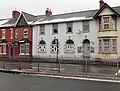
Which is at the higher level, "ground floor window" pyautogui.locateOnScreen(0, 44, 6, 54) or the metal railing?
"ground floor window" pyautogui.locateOnScreen(0, 44, 6, 54)

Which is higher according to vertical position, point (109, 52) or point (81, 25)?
point (81, 25)

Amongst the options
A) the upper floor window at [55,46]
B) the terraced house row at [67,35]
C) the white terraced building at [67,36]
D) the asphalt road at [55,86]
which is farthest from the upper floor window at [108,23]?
the asphalt road at [55,86]

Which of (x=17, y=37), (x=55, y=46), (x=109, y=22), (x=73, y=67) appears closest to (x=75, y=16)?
(x=55, y=46)

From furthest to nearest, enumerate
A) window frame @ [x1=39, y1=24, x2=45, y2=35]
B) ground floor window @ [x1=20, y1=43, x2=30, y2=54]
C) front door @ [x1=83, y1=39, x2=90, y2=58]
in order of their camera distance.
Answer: ground floor window @ [x1=20, y1=43, x2=30, y2=54], window frame @ [x1=39, y1=24, x2=45, y2=35], front door @ [x1=83, y1=39, x2=90, y2=58]

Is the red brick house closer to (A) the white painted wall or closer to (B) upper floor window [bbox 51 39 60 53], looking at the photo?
→ (A) the white painted wall

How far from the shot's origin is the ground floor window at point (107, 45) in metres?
31.7

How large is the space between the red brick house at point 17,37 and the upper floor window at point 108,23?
13.3 meters

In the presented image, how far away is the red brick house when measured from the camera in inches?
1598

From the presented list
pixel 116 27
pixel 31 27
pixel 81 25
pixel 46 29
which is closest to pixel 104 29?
pixel 116 27

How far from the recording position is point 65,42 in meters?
36.0

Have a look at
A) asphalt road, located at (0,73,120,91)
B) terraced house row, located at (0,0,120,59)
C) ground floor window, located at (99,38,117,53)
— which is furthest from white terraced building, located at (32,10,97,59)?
asphalt road, located at (0,73,120,91)

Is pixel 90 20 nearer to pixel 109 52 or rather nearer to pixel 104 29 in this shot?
pixel 104 29

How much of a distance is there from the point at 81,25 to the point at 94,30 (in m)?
2.27

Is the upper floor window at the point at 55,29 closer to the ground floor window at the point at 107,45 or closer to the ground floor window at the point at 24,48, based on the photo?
the ground floor window at the point at 24,48
